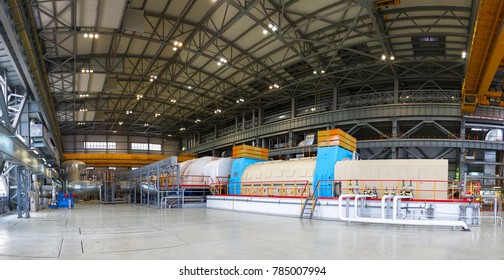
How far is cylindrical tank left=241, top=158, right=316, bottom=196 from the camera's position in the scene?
19547mm

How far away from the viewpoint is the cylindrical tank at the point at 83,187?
35938 millimetres

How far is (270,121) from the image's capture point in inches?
1721

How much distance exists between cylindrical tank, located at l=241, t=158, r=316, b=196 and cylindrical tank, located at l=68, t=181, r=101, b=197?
19.8 metres

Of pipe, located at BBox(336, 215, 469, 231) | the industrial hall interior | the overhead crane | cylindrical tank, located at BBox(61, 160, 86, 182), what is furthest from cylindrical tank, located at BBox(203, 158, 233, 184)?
cylindrical tank, located at BBox(61, 160, 86, 182)

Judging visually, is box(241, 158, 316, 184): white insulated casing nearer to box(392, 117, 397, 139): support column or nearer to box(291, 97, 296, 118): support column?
box(392, 117, 397, 139): support column

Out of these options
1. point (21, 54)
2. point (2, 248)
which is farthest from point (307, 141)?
point (2, 248)

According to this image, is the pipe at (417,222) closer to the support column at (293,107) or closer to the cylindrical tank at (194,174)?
the cylindrical tank at (194,174)

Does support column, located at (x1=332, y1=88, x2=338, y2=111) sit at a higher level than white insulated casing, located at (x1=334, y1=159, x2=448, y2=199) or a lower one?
higher

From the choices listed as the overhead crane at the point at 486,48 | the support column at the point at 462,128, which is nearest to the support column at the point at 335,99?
the support column at the point at 462,128

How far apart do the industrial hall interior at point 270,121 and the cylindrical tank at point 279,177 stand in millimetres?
126

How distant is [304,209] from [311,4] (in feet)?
42.4

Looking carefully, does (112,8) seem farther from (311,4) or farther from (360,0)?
(360,0)

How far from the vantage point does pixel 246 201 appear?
21.3 metres
